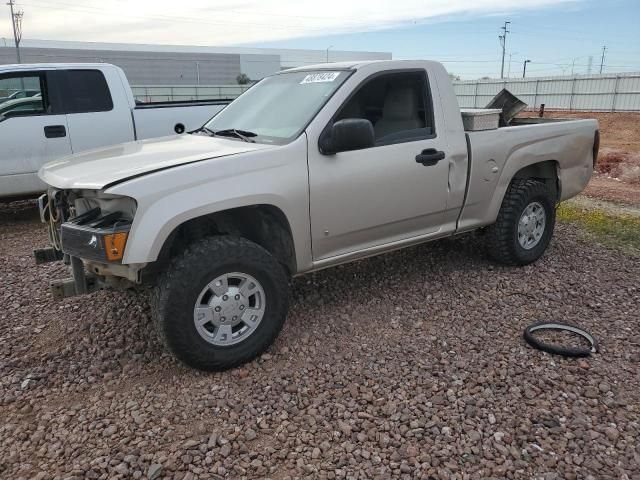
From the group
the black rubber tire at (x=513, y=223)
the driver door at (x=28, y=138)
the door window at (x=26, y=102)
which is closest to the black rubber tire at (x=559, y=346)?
the black rubber tire at (x=513, y=223)

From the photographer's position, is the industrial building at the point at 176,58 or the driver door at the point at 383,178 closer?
the driver door at the point at 383,178

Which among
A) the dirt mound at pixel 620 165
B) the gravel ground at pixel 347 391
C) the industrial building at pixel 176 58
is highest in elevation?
the industrial building at pixel 176 58

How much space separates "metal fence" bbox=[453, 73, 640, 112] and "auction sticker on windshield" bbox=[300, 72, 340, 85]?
25104mm

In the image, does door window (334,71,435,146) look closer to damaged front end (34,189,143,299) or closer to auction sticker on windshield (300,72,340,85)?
auction sticker on windshield (300,72,340,85)

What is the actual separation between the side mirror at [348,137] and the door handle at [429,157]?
0.65 m

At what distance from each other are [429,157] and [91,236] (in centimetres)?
252

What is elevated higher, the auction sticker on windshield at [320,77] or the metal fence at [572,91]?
the auction sticker on windshield at [320,77]

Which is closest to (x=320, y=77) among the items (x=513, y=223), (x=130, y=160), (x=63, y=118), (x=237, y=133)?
(x=237, y=133)

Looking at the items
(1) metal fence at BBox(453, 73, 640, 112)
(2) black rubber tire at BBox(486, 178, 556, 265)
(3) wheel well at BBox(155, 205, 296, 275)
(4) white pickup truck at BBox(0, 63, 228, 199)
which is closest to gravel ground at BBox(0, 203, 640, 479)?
(2) black rubber tire at BBox(486, 178, 556, 265)

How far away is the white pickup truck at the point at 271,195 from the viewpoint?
10.7 feet

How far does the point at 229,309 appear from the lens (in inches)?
137

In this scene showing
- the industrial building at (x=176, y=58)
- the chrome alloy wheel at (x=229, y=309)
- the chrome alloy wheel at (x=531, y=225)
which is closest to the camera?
the chrome alloy wheel at (x=229, y=309)

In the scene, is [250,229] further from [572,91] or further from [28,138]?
[572,91]

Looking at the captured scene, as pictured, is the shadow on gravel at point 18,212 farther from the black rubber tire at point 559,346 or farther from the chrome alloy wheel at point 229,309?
the black rubber tire at point 559,346
